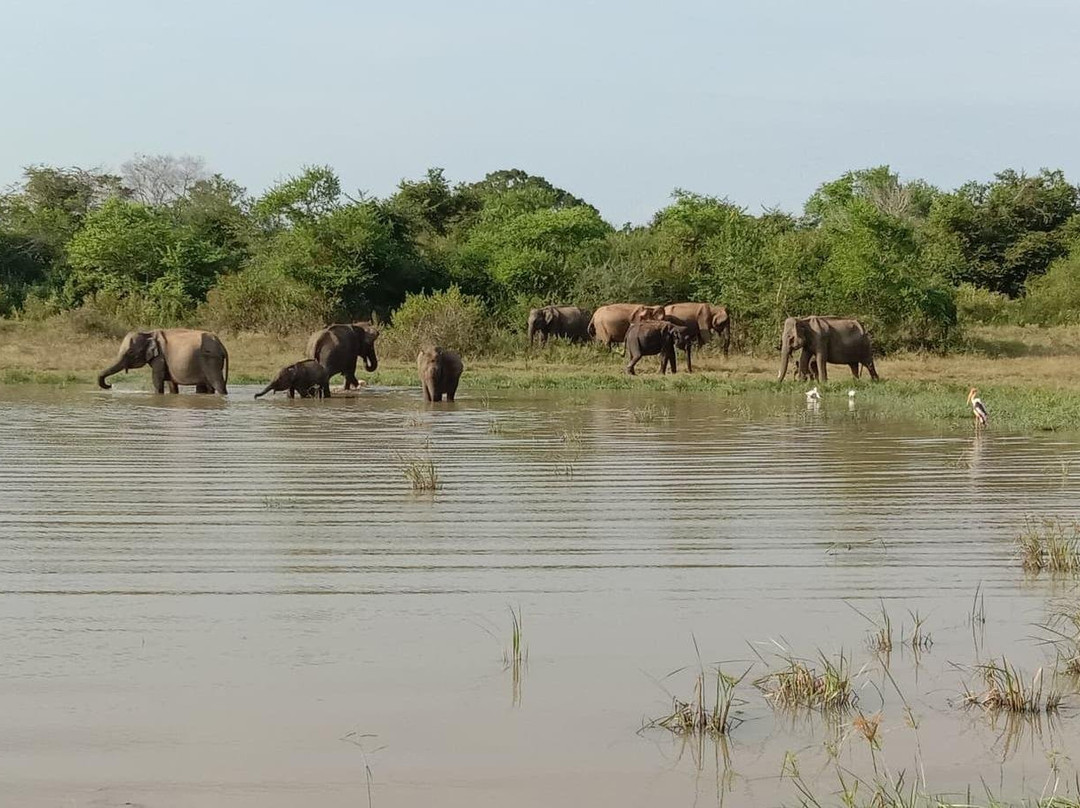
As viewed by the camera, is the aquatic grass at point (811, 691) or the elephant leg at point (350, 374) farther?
the elephant leg at point (350, 374)

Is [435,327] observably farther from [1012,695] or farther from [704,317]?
[1012,695]

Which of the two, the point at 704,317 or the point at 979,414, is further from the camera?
the point at 704,317

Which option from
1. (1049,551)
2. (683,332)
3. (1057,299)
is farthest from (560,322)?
(1049,551)

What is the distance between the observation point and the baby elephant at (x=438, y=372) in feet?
68.9

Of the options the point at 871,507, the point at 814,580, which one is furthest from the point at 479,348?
the point at 814,580

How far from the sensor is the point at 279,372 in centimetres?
2286

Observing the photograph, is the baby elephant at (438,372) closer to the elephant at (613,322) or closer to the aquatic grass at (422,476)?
the aquatic grass at (422,476)

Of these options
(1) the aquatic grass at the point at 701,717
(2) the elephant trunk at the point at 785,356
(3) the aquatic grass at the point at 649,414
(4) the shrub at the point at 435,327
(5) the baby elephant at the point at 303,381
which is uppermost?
(4) the shrub at the point at 435,327

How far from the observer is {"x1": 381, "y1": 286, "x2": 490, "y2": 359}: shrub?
101 ft

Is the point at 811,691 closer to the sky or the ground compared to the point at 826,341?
closer to the ground

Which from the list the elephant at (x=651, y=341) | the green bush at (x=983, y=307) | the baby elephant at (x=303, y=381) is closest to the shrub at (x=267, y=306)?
the elephant at (x=651, y=341)

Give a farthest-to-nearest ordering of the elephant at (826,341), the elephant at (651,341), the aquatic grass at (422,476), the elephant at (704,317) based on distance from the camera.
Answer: the elephant at (704,317) → the elephant at (651,341) → the elephant at (826,341) → the aquatic grass at (422,476)

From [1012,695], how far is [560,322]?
30.6m

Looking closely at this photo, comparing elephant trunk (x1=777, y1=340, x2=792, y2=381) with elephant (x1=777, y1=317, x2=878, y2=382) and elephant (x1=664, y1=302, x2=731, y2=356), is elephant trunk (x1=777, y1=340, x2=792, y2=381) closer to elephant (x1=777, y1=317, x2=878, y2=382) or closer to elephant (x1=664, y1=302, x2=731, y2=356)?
elephant (x1=777, y1=317, x2=878, y2=382)
